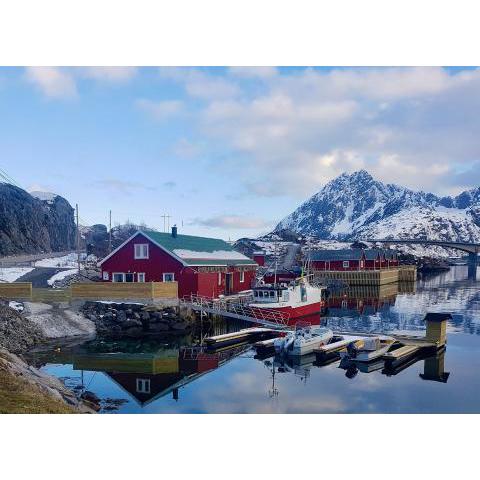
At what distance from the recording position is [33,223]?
82688 millimetres

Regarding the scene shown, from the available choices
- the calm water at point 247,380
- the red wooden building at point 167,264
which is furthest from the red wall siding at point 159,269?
the calm water at point 247,380

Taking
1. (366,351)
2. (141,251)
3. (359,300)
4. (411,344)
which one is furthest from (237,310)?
(359,300)

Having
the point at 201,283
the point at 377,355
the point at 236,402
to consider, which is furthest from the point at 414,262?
the point at 236,402

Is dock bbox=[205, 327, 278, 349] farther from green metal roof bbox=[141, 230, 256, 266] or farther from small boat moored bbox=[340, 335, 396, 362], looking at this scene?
green metal roof bbox=[141, 230, 256, 266]

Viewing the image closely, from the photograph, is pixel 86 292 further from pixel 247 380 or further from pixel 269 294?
pixel 247 380

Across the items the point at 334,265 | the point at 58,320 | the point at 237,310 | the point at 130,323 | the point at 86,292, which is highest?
the point at 334,265

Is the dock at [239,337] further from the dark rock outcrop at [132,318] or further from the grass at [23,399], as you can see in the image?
the grass at [23,399]

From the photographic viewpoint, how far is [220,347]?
95.5ft

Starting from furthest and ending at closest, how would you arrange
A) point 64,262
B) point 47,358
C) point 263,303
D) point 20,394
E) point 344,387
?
point 64,262, point 263,303, point 47,358, point 344,387, point 20,394

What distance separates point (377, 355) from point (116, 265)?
23.5 metres

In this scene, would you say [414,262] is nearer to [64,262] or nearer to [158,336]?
[64,262]

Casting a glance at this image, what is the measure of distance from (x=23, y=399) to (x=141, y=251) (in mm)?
26314

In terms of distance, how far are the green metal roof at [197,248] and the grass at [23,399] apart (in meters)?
23.1

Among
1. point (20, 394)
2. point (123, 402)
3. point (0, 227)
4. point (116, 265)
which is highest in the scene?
point (0, 227)
